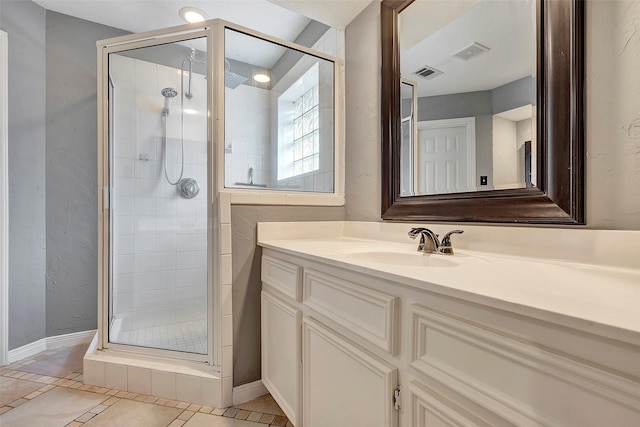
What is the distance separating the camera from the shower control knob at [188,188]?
1867 millimetres

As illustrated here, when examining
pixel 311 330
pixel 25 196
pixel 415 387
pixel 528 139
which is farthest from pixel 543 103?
pixel 25 196

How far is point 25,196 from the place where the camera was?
1940 millimetres

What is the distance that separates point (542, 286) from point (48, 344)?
2.86 m

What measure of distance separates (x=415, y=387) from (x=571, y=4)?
1.12 m

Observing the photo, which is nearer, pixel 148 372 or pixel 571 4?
pixel 571 4

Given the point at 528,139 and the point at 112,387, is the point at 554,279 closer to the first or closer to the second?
the point at 528,139

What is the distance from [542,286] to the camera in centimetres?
58

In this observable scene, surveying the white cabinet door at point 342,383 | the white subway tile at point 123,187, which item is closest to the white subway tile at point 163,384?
the white cabinet door at point 342,383

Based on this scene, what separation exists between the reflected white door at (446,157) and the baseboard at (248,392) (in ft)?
4.16

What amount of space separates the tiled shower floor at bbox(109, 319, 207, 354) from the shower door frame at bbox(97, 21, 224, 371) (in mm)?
30

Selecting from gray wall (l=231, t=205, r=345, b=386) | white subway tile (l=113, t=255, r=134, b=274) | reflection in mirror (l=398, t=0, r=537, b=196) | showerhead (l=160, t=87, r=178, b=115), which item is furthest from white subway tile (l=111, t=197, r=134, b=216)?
reflection in mirror (l=398, t=0, r=537, b=196)

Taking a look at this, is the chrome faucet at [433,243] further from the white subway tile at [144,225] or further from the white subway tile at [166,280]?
the white subway tile at [144,225]

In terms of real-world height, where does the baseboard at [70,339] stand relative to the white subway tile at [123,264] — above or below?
below

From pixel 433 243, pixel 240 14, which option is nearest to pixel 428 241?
pixel 433 243
